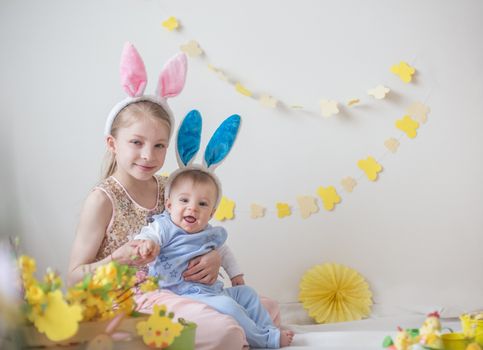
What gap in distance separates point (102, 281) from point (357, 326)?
1.08m

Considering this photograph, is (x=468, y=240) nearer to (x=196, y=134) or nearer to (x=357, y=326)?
(x=357, y=326)

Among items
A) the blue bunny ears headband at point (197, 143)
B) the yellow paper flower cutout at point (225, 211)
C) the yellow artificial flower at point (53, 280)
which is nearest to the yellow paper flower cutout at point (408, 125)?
the yellow paper flower cutout at point (225, 211)

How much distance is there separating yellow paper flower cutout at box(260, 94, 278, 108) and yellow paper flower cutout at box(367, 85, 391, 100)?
12.5 inches

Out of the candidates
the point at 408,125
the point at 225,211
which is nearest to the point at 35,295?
the point at 225,211

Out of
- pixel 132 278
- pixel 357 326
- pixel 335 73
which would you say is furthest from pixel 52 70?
pixel 357 326

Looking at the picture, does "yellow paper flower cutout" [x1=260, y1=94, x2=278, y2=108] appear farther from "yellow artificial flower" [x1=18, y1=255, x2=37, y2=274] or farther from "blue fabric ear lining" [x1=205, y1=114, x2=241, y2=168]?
"yellow artificial flower" [x1=18, y1=255, x2=37, y2=274]

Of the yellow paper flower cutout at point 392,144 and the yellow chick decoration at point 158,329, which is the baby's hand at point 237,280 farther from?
the yellow paper flower cutout at point 392,144

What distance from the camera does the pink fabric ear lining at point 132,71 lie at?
160 cm

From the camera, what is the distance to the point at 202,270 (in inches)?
63.9

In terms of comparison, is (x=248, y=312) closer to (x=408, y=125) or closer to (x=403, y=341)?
(x=403, y=341)

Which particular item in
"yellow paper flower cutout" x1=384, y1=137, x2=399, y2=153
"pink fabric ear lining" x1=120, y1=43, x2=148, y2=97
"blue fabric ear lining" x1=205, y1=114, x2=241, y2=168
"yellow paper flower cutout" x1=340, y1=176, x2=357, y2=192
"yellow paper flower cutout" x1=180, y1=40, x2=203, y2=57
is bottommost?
"yellow paper flower cutout" x1=340, y1=176, x2=357, y2=192

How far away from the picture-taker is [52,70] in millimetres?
2016

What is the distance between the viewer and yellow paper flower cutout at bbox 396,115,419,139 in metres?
2.28

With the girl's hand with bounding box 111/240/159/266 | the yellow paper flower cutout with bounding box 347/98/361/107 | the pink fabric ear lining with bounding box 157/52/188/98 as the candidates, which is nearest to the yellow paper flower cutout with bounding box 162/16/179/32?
the pink fabric ear lining with bounding box 157/52/188/98
